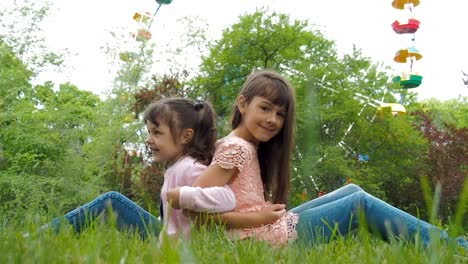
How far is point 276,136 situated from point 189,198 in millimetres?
751

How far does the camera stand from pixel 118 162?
10141 millimetres

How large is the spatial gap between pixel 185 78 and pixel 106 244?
9.82 metres

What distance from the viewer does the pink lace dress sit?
2.52m

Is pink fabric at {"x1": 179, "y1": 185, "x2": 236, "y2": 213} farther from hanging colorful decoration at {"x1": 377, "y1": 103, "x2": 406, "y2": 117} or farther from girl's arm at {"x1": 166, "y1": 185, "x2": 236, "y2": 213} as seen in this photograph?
hanging colorful decoration at {"x1": 377, "y1": 103, "x2": 406, "y2": 117}

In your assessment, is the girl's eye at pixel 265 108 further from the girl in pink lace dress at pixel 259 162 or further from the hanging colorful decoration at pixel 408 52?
the hanging colorful decoration at pixel 408 52

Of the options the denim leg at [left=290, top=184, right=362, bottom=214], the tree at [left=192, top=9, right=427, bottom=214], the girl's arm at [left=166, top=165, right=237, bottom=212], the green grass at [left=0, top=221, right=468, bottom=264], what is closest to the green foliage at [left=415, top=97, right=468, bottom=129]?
the tree at [left=192, top=9, right=427, bottom=214]

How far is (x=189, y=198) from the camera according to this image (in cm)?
231

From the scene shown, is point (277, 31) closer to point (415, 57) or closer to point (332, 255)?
point (415, 57)

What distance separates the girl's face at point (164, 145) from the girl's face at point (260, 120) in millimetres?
307

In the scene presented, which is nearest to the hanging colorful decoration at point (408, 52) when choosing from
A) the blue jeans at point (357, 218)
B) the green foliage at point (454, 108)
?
the blue jeans at point (357, 218)

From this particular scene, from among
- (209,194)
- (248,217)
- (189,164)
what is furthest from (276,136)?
(209,194)

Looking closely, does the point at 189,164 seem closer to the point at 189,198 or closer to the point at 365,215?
the point at 189,198

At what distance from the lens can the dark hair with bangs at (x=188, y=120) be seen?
2967 millimetres

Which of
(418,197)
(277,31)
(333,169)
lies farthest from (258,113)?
(418,197)
